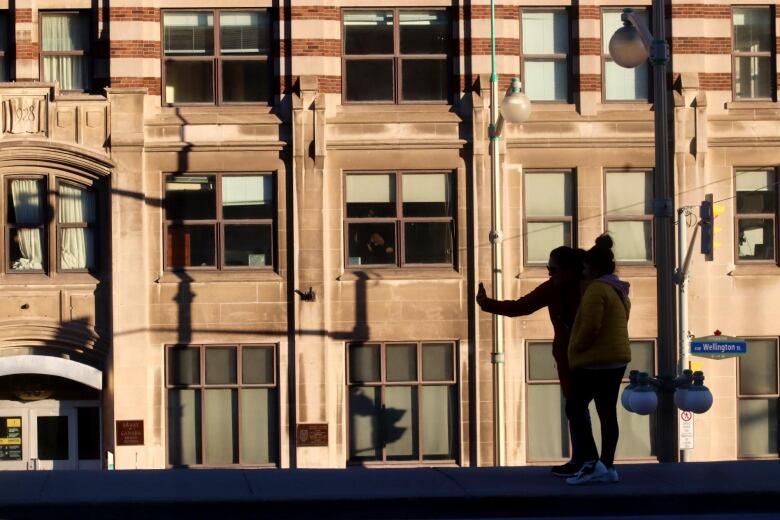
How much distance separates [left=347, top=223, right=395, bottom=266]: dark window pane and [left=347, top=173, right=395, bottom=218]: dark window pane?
0.24m

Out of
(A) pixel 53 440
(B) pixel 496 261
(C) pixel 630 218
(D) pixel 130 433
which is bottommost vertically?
(A) pixel 53 440

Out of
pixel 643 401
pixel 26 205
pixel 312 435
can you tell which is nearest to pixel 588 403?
pixel 643 401

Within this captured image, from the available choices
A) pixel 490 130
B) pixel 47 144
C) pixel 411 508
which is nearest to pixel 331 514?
pixel 411 508

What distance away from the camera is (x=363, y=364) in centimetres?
2594

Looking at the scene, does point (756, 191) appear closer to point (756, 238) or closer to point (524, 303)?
point (756, 238)

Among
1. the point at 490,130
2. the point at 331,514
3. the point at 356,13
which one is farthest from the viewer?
the point at 356,13

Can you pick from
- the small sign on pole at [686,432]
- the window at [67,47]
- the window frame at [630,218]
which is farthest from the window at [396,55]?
the small sign on pole at [686,432]

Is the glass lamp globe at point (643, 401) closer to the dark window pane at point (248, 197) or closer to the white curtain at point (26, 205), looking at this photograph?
the dark window pane at point (248, 197)

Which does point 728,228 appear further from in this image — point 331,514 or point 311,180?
point 331,514

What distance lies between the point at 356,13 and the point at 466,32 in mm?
2091

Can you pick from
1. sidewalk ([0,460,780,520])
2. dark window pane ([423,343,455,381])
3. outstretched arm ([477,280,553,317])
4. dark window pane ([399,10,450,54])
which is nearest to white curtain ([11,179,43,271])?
dark window pane ([399,10,450,54])

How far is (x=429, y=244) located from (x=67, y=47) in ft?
25.2

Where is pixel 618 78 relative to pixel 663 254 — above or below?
above

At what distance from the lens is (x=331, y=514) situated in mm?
9562
